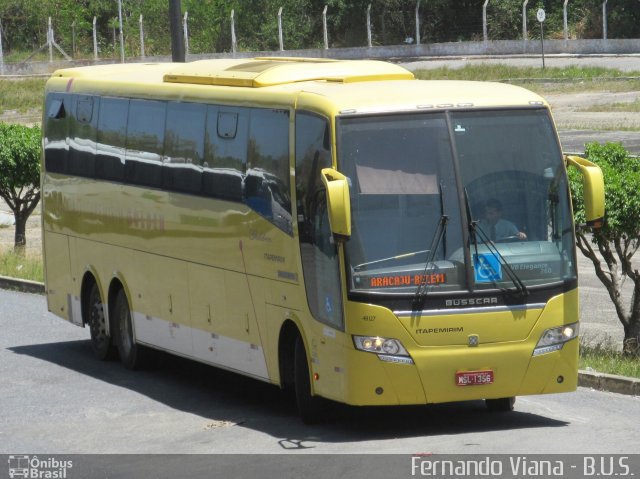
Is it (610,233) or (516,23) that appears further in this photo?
(516,23)

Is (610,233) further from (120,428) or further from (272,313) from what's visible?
(120,428)

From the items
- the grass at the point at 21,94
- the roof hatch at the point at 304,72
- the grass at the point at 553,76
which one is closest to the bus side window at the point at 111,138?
the roof hatch at the point at 304,72

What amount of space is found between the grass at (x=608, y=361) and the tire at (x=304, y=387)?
3.32 meters

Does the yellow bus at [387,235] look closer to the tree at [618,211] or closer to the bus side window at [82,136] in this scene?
the tree at [618,211]

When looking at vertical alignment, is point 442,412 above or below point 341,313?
below

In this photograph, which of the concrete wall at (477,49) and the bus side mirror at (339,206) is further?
the concrete wall at (477,49)

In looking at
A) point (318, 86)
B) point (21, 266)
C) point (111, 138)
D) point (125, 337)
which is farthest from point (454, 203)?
point (21, 266)

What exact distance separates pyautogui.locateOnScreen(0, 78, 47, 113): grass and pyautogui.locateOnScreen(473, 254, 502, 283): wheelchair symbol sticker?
54.3m

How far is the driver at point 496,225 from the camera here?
442 inches

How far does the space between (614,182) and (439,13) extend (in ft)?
181

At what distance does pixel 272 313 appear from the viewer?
1248 centimetres

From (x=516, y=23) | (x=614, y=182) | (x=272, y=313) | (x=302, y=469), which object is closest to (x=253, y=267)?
(x=272, y=313)

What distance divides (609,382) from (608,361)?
3.16ft

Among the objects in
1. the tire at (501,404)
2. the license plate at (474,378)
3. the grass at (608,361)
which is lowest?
the grass at (608,361)
